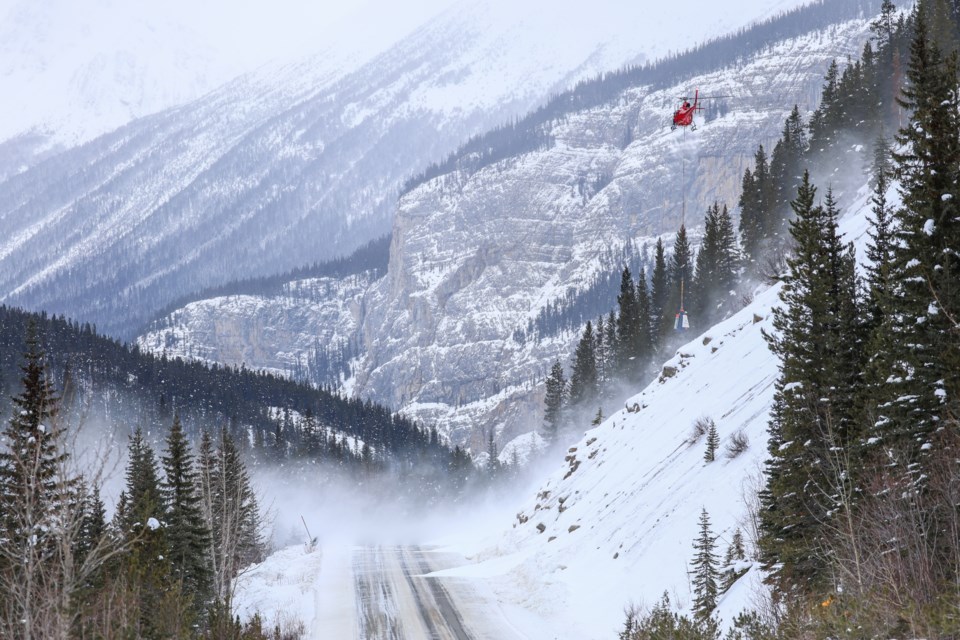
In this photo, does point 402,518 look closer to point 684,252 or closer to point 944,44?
point 684,252

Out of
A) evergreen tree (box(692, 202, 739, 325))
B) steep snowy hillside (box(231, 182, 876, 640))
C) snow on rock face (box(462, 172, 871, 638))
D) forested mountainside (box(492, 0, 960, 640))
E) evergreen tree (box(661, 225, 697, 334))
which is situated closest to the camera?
forested mountainside (box(492, 0, 960, 640))

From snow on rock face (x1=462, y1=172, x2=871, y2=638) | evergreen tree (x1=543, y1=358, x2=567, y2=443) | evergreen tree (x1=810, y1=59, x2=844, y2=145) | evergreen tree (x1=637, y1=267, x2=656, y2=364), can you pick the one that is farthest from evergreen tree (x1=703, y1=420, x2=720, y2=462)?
A: evergreen tree (x1=543, y1=358, x2=567, y2=443)

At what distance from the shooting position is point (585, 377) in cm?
9806

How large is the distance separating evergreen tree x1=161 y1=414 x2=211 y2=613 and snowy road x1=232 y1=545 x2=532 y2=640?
1927mm

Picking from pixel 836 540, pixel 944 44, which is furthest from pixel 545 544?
pixel 944 44

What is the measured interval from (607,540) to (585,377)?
67.5 m

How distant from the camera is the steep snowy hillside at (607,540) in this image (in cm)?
2572

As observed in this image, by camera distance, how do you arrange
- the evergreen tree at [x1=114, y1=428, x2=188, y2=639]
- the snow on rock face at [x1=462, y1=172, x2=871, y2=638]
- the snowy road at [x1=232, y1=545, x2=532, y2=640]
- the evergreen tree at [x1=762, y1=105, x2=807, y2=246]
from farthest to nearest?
the evergreen tree at [x1=762, y1=105, x2=807, y2=246]
the snowy road at [x1=232, y1=545, x2=532, y2=640]
the snow on rock face at [x1=462, y1=172, x2=871, y2=638]
the evergreen tree at [x1=114, y1=428, x2=188, y2=639]

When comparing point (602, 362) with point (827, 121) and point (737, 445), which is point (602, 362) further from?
point (737, 445)

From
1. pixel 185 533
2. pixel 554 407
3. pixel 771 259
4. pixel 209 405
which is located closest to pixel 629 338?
pixel 554 407

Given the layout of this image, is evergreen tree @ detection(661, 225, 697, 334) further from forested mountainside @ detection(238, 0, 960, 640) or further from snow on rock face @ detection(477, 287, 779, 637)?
forested mountainside @ detection(238, 0, 960, 640)

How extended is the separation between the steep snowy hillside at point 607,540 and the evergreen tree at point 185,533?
1.80m

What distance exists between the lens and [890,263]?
18219 mm

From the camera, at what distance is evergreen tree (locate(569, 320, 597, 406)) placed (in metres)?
96.2
